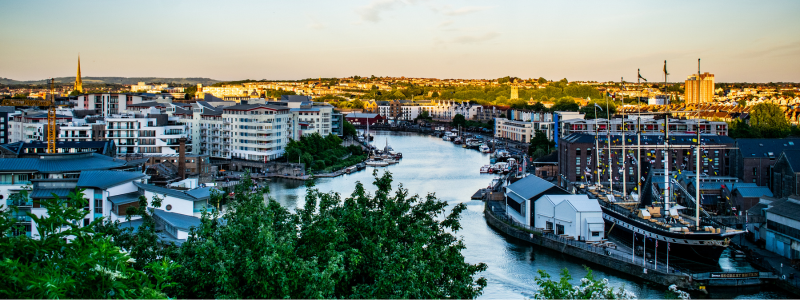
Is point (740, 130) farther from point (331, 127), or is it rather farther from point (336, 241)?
point (336, 241)

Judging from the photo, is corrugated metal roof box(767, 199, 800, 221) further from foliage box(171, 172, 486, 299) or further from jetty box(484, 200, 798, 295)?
foliage box(171, 172, 486, 299)

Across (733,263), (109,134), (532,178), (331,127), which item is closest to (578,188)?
(532,178)

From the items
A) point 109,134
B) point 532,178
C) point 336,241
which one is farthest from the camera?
point 109,134

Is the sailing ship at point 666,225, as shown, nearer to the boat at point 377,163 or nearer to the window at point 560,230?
the window at point 560,230

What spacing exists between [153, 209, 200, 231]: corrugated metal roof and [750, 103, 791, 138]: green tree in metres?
14.9

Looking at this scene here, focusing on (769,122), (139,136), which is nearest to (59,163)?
(139,136)

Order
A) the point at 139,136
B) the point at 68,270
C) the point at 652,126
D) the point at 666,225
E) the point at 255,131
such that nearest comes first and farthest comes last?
the point at 68,270 < the point at 666,225 < the point at 139,136 < the point at 652,126 < the point at 255,131

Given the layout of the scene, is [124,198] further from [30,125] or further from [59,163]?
[30,125]

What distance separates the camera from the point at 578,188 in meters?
10.6

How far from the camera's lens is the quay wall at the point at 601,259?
21.1 ft

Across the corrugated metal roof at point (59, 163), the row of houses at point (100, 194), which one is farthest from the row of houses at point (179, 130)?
the row of houses at point (100, 194)

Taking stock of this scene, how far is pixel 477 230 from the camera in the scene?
8969 millimetres

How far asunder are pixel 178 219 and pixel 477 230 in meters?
4.31

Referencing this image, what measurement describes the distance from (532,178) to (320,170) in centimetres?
711
